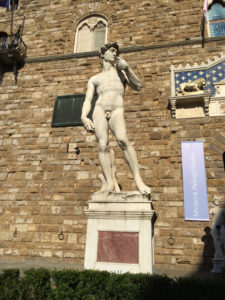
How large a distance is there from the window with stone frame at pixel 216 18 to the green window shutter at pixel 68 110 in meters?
4.63

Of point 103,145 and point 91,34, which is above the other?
point 91,34

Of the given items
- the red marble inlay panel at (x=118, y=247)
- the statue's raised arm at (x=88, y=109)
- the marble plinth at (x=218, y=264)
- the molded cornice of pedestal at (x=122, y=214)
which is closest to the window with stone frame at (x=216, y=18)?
the statue's raised arm at (x=88, y=109)

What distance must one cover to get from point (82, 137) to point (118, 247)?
4559mm

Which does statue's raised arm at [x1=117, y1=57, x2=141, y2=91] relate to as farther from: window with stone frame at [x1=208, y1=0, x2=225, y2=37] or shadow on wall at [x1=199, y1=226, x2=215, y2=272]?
window with stone frame at [x1=208, y1=0, x2=225, y2=37]

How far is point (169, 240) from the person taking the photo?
6.33 m

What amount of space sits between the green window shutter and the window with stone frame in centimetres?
463

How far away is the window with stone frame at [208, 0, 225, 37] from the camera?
8.87 metres

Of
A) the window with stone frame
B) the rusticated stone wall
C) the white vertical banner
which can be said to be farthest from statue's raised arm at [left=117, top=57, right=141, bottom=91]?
the window with stone frame

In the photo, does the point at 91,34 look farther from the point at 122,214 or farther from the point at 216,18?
the point at 122,214

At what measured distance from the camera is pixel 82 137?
796cm

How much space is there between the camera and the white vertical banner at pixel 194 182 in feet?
21.1

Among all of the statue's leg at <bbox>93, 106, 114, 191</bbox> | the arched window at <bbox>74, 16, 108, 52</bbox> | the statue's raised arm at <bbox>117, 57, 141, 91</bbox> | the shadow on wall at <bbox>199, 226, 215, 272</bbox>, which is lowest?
the shadow on wall at <bbox>199, 226, 215, 272</bbox>

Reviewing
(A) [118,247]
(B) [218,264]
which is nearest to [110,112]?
(A) [118,247]

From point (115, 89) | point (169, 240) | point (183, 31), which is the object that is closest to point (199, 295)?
point (115, 89)
